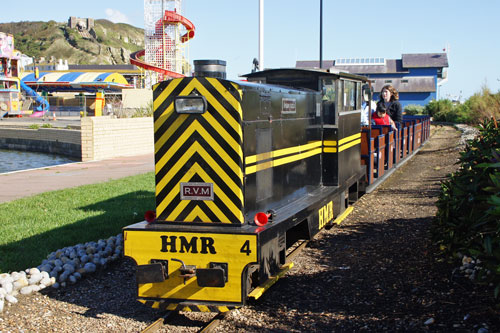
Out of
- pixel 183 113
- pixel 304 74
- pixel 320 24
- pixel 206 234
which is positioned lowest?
pixel 206 234

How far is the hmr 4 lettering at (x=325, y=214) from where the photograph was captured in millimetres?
6828

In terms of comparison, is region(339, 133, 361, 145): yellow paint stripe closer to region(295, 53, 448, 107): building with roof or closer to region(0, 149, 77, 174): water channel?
region(0, 149, 77, 174): water channel

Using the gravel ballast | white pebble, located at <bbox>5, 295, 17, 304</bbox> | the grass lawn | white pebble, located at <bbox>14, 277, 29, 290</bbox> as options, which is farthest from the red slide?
white pebble, located at <bbox>5, 295, 17, 304</bbox>

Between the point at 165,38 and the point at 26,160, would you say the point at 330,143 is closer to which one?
the point at 26,160

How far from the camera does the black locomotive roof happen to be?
7371mm

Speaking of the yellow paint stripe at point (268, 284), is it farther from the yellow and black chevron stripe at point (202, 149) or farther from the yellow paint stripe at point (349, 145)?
the yellow paint stripe at point (349, 145)

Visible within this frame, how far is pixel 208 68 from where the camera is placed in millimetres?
5094

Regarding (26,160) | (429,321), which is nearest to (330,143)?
(429,321)

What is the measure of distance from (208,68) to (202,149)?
80 centimetres

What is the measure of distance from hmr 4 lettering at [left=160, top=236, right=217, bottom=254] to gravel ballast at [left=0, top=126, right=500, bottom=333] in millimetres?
665

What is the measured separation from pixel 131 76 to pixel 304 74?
86.5 metres

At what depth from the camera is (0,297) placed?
516cm

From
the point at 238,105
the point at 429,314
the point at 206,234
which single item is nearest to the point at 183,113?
the point at 238,105

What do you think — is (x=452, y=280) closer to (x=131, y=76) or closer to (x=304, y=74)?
(x=304, y=74)
